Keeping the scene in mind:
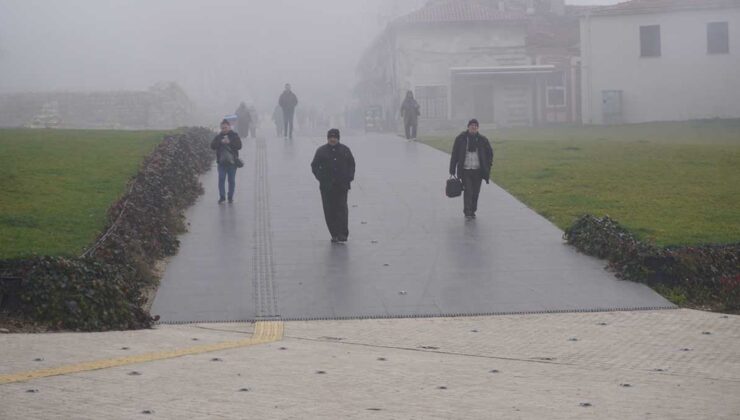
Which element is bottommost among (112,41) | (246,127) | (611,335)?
(611,335)

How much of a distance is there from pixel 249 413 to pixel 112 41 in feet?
223

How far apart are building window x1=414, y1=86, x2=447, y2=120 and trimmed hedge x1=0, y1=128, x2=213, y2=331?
114 feet

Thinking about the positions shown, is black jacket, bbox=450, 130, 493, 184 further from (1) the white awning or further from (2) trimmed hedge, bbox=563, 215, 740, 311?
(1) the white awning

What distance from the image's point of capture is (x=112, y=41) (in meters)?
72.2

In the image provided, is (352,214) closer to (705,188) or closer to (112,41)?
(705,188)

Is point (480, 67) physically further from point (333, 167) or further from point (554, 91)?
point (333, 167)

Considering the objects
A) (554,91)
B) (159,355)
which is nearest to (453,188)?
(159,355)

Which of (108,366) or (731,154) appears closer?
(108,366)

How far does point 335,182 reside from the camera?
1619 centimetres

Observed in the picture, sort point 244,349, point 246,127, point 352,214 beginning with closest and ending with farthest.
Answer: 1. point 244,349
2. point 352,214
3. point 246,127

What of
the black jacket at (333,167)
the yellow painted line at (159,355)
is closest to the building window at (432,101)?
the black jacket at (333,167)

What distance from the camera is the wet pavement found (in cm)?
1241

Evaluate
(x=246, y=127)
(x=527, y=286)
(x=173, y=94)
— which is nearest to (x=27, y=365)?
(x=527, y=286)

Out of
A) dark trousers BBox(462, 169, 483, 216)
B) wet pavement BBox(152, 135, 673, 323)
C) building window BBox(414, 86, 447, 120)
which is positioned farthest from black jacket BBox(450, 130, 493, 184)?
building window BBox(414, 86, 447, 120)
